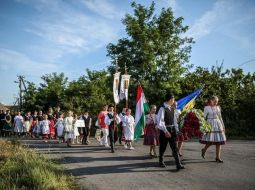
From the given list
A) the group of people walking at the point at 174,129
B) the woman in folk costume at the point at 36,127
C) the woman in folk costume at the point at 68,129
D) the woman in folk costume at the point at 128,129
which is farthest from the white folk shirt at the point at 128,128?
the woman in folk costume at the point at 36,127

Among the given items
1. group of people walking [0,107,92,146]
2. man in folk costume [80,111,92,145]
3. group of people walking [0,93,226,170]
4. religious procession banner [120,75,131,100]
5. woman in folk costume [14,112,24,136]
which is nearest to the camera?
group of people walking [0,93,226,170]

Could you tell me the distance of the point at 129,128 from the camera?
16156 mm

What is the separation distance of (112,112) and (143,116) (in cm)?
170

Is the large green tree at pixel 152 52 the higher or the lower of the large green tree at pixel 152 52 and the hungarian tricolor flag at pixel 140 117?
the higher

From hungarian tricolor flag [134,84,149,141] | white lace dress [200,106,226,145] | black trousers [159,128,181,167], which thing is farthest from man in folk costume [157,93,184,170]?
hungarian tricolor flag [134,84,149,141]

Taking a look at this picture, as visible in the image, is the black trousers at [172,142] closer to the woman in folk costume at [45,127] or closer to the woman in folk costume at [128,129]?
the woman in folk costume at [128,129]

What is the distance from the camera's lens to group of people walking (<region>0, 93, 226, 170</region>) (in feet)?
32.9

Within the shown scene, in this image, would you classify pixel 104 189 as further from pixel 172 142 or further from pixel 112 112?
pixel 112 112

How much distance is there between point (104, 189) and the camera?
25.5ft

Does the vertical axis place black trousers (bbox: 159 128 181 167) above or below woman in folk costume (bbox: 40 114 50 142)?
below

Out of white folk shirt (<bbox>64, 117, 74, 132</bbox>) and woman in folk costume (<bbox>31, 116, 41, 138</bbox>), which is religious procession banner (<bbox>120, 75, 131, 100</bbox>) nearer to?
white folk shirt (<bbox>64, 117, 74, 132</bbox>)

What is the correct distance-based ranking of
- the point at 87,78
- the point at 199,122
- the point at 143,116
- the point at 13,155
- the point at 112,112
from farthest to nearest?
1. the point at 87,78
2. the point at 112,112
3. the point at 143,116
4. the point at 13,155
5. the point at 199,122

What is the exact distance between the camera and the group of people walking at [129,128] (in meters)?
10.0

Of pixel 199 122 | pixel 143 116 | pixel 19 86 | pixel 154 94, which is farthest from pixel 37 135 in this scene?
→ pixel 19 86
